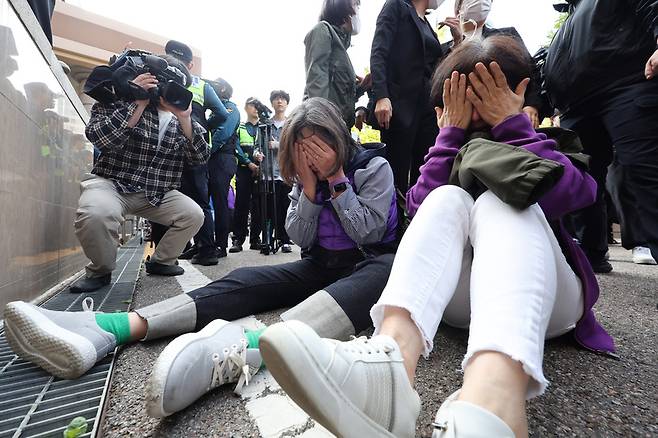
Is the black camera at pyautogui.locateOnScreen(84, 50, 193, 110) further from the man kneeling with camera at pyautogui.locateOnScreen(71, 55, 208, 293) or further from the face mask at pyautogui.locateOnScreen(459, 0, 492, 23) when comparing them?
the face mask at pyautogui.locateOnScreen(459, 0, 492, 23)

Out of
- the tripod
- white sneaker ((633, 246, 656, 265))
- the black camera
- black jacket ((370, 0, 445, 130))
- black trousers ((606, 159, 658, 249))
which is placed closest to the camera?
black trousers ((606, 159, 658, 249))

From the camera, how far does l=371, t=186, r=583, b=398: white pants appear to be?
66cm

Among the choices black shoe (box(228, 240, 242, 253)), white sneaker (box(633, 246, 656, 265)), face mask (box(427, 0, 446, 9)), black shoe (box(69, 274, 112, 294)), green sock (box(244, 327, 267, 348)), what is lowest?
black shoe (box(228, 240, 242, 253))

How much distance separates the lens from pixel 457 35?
108 inches

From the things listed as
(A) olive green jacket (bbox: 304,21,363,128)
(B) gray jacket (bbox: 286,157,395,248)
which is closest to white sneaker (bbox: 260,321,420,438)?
(B) gray jacket (bbox: 286,157,395,248)

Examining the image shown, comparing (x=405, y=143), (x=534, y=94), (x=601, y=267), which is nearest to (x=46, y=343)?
(x=405, y=143)

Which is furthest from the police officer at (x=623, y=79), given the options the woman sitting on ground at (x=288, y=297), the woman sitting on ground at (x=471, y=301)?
the woman sitting on ground at (x=288, y=297)

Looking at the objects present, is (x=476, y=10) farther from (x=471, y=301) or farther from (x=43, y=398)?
(x=43, y=398)

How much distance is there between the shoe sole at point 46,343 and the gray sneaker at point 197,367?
358 mm

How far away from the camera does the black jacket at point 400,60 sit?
2.59m

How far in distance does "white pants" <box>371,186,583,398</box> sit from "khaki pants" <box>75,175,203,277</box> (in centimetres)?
198

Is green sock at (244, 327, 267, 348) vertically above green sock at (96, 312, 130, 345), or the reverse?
green sock at (244, 327, 267, 348)

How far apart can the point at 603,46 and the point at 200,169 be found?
3.12 meters

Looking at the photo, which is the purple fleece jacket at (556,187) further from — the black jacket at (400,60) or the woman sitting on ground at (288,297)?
the black jacket at (400,60)
